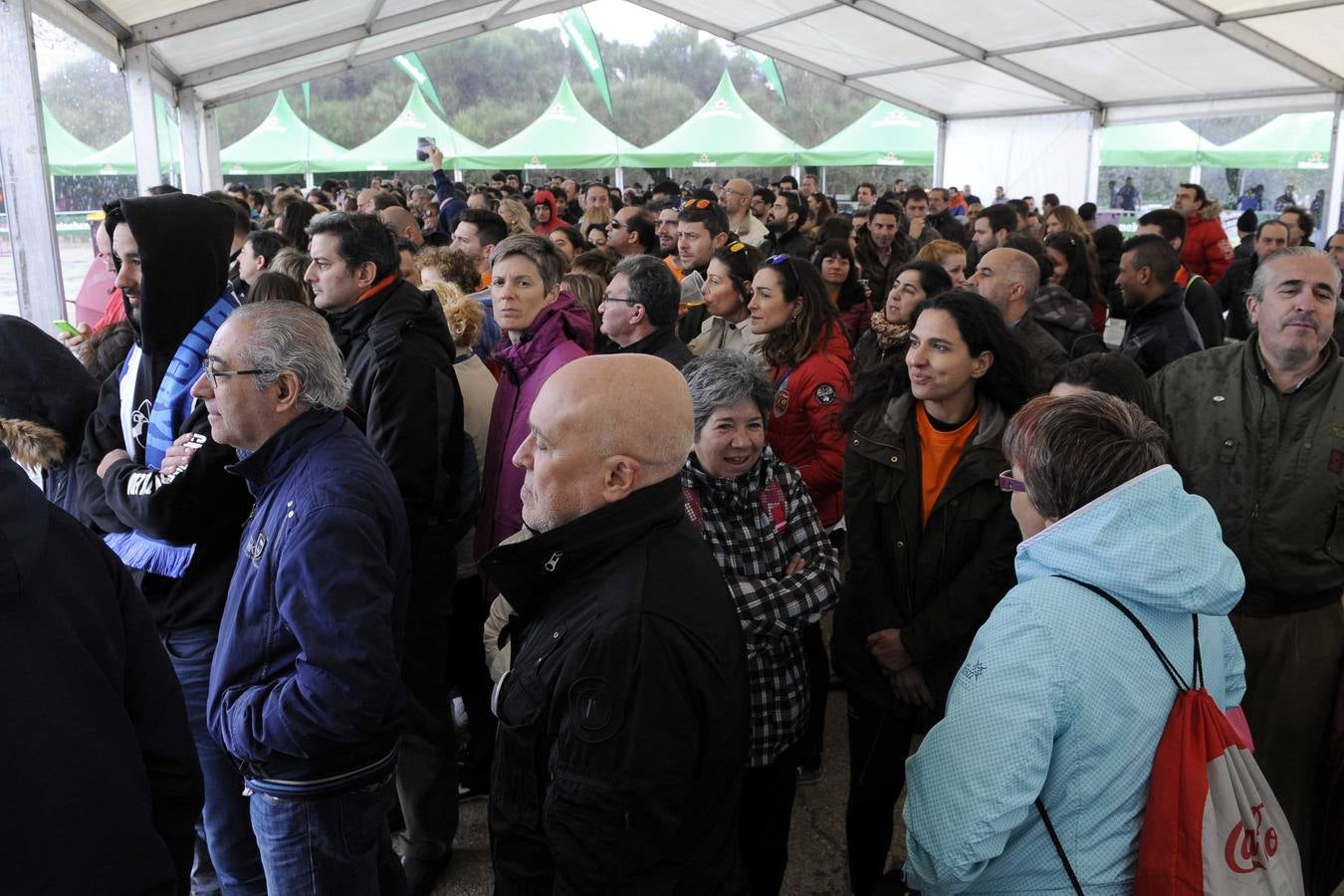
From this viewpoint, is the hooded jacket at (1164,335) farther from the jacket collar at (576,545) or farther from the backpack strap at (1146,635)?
the jacket collar at (576,545)

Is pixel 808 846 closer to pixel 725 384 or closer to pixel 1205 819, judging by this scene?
pixel 725 384

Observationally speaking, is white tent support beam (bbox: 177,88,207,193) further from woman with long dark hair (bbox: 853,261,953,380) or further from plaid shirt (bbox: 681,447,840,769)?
plaid shirt (bbox: 681,447,840,769)

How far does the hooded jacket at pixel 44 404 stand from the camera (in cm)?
238

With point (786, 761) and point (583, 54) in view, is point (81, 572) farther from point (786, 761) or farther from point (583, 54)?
point (583, 54)

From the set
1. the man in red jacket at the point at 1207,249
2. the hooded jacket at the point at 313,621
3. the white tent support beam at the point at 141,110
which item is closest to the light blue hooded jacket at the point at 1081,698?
the hooded jacket at the point at 313,621

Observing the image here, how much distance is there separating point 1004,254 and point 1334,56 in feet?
32.1

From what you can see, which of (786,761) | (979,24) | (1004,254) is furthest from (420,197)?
(786,761)

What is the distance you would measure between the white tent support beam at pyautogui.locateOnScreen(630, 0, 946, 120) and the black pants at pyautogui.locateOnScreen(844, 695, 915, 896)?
14.7 metres

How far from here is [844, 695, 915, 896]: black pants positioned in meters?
2.49

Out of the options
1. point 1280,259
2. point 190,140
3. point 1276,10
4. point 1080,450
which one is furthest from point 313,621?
point 190,140

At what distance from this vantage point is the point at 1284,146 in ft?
43.5

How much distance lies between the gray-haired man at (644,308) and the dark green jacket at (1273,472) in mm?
1614

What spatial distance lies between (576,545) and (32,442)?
1741mm

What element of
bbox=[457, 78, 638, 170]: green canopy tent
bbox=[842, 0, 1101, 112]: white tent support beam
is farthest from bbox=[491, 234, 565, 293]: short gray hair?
bbox=[457, 78, 638, 170]: green canopy tent
